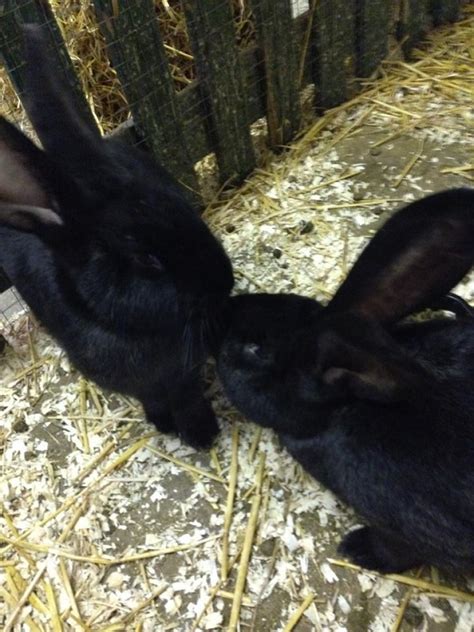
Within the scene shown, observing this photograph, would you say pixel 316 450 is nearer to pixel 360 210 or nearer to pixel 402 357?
pixel 402 357

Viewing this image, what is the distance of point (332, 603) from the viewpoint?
1856 millimetres

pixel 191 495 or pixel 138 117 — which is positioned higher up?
pixel 138 117

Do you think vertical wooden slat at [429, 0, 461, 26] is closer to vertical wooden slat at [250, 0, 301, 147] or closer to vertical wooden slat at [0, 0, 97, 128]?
vertical wooden slat at [250, 0, 301, 147]

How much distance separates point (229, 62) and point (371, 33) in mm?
978

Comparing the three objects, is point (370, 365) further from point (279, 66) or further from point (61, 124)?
point (279, 66)

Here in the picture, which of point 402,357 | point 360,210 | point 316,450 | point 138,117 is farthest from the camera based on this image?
point 360,210

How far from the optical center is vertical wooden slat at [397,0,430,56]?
3264mm

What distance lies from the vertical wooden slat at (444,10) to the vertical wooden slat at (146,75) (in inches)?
71.2

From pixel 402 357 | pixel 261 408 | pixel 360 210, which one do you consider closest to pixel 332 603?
pixel 261 408

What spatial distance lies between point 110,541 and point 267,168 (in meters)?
1.93

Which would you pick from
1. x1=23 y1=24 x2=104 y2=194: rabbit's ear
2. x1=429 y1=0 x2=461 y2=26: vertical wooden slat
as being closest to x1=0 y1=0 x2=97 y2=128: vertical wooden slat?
x1=23 y1=24 x2=104 y2=194: rabbit's ear

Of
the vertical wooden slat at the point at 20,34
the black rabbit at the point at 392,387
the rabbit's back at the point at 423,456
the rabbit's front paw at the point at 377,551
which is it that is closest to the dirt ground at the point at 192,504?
the rabbit's front paw at the point at 377,551

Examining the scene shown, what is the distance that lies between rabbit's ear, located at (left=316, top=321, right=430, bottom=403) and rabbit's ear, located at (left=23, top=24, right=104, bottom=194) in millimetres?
795

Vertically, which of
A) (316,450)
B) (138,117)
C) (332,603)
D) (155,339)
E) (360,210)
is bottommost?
(332,603)
